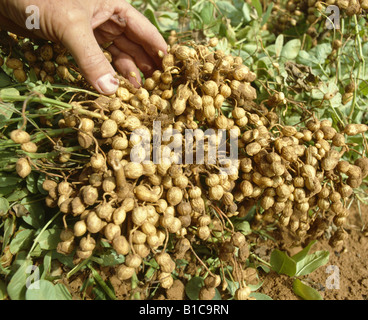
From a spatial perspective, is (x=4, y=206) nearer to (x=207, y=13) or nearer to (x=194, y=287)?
(x=194, y=287)

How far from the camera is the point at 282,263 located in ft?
4.94

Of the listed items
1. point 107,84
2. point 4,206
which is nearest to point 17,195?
point 4,206

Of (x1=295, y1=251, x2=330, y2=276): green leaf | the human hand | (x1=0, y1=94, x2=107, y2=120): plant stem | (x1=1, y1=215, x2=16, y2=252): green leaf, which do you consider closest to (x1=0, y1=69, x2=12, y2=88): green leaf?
the human hand

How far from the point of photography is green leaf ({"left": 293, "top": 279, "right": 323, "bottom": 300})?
1410mm

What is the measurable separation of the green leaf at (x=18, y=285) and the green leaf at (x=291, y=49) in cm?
172

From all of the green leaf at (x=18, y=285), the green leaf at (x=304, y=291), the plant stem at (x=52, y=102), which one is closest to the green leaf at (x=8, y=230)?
the green leaf at (x=18, y=285)

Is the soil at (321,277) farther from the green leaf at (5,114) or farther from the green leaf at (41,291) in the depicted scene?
the green leaf at (5,114)

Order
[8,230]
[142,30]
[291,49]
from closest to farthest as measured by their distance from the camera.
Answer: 1. [8,230]
2. [142,30]
3. [291,49]

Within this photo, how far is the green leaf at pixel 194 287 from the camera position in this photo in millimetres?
1406

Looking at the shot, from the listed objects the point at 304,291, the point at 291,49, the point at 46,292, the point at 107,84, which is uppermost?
the point at 107,84

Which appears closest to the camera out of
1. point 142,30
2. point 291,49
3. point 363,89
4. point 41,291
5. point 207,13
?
point 41,291

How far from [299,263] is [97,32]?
4.71ft

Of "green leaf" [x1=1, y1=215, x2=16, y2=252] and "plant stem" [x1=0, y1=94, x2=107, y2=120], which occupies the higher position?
"plant stem" [x1=0, y1=94, x2=107, y2=120]

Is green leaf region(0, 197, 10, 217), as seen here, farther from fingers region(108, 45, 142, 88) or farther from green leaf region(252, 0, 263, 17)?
green leaf region(252, 0, 263, 17)
